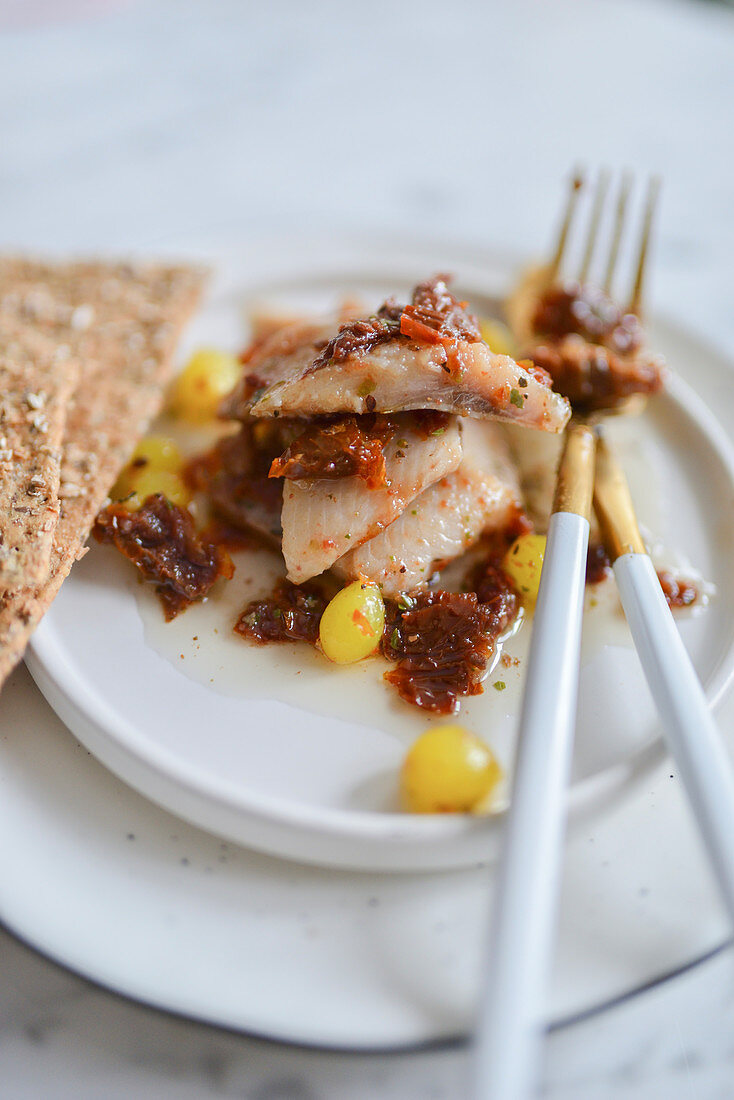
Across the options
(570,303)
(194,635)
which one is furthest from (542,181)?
(194,635)

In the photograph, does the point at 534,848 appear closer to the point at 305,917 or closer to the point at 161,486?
the point at 305,917

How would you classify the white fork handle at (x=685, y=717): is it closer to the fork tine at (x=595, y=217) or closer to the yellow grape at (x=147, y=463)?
the yellow grape at (x=147, y=463)

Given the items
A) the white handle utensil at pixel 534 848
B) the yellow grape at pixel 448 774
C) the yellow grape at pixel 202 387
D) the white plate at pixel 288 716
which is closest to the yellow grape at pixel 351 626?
the white plate at pixel 288 716

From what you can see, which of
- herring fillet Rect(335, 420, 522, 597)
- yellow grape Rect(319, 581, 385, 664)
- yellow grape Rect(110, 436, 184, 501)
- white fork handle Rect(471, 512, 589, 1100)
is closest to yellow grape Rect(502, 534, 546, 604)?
herring fillet Rect(335, 420, 522, 597)

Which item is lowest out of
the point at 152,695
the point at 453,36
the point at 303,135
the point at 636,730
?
the point at 152,695

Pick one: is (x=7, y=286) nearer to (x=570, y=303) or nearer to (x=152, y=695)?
(x=152, y=695)

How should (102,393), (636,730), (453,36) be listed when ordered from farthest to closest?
(453,36) < (102,393) < (636,730)
